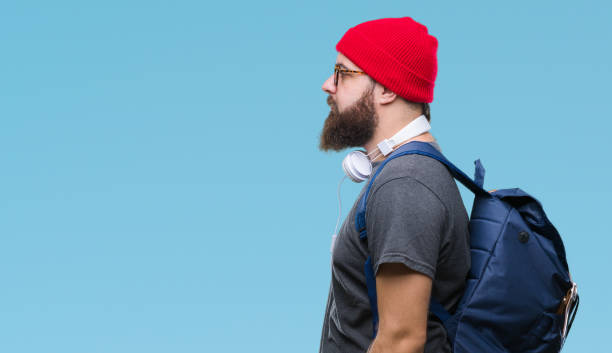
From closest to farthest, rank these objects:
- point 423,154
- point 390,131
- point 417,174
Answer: point 417,174
point 423,154
point 390,131

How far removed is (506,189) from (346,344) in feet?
2.69

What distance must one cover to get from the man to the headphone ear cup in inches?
1.7

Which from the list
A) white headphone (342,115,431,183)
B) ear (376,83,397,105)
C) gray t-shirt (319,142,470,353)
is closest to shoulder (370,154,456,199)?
gray t-shirt (319,142,470,353)

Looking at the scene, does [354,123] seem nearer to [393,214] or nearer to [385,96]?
[385,96]

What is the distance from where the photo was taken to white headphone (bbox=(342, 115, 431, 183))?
2.92 m

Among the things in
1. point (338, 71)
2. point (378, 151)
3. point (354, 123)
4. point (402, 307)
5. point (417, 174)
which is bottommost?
point (402, 307)

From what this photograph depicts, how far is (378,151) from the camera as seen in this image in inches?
118

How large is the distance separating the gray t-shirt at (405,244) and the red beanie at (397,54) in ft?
1.48

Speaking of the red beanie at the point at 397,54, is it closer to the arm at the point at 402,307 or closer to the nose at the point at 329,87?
the nose at the point at 329,87

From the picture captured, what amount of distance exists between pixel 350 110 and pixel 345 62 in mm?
219

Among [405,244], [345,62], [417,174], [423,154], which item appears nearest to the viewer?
[405,244]

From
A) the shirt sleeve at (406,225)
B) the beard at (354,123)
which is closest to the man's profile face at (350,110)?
the beard at (354,123)

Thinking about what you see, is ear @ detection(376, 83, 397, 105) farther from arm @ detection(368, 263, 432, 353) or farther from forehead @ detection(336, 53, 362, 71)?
arm @ detection(368, 263, 432, 353)

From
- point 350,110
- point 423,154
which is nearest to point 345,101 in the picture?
point 350,110
